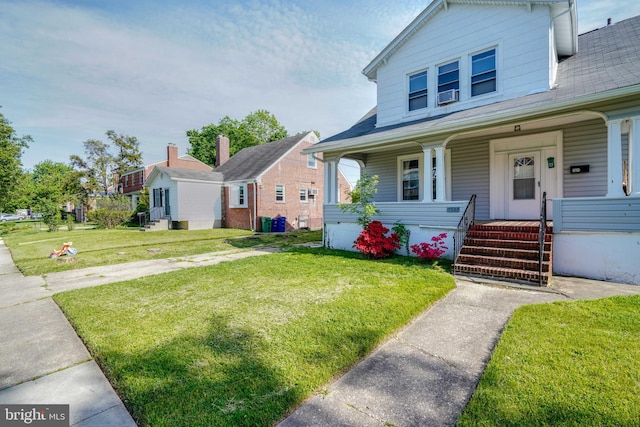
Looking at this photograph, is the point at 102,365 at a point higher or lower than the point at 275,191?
lower

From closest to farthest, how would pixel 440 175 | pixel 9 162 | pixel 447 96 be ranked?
pixel 440 175 < pixel 447 96 < pixel 9 162

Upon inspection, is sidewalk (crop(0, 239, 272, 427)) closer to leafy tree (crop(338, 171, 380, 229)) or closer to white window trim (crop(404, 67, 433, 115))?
leafy tree (crop(338, 171, 380, 229))

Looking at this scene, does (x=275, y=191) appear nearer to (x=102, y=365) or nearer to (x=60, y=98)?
(x=60, y=98)

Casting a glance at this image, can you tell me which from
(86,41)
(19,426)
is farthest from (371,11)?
(19,426)

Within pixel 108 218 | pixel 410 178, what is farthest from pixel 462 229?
pixel 108 218

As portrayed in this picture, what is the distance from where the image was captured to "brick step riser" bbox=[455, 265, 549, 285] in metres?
5.32

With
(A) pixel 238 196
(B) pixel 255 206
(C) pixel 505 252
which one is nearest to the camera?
(C) pixel 505 252

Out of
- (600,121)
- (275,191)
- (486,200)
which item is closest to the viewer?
(600,121)

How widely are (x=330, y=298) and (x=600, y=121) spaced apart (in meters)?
7.94

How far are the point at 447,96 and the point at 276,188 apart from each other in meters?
13.1

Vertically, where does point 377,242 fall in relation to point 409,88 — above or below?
below

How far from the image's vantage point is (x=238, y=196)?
19.9m

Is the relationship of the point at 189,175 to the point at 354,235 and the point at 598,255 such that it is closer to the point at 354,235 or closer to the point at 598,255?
the point at 354,235

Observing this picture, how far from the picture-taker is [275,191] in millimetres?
19656
